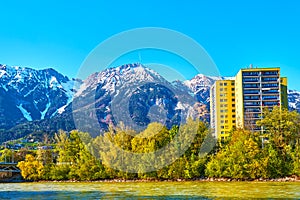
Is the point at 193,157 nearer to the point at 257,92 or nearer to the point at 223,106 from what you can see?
the point at 257,92

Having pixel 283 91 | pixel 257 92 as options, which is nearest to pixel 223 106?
pixel 257 92

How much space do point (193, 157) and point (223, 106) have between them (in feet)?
181

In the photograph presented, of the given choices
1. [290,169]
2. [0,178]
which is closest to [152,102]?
[0,178]

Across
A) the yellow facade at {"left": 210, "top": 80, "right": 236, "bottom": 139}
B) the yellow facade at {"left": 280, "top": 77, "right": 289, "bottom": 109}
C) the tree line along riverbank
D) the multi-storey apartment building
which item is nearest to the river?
the tree line along riverbank

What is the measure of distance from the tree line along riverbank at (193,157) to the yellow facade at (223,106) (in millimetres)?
48510

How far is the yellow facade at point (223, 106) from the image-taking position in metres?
121

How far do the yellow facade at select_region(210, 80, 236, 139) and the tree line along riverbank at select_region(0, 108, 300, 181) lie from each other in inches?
1910

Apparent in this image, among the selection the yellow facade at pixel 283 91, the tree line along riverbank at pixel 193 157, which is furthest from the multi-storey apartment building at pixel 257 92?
the tree line along riverbank at pixel 193 157

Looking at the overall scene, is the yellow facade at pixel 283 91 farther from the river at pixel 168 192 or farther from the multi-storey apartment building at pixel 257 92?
the river at pixel 168 192

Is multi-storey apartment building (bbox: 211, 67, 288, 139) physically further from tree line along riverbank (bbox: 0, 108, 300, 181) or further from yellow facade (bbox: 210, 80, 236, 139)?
tree line along riverbank (bbox: 0, 108, 300, 181)

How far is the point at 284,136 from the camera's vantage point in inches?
2766

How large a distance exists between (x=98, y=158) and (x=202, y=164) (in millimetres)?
16045

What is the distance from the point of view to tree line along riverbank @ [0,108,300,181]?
65125mm

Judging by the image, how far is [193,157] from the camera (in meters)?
68.6
